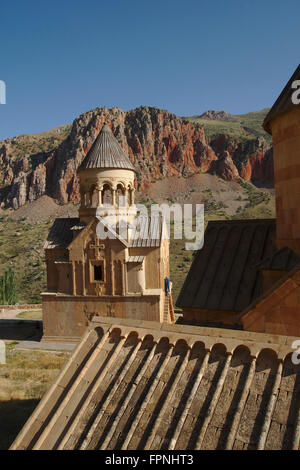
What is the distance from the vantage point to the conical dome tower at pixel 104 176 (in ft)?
47.2

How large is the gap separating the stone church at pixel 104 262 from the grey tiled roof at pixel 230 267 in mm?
7290

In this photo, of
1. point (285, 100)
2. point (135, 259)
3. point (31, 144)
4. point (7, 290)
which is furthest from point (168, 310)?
point (31, 144)

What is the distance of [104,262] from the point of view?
1378 centimetres

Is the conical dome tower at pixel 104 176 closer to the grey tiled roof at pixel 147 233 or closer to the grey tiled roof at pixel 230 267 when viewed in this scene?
the grey tiled roof at pixel 147 233

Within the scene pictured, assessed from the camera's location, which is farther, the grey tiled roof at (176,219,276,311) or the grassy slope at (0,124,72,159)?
the grassy slope at (0,124,72,159)

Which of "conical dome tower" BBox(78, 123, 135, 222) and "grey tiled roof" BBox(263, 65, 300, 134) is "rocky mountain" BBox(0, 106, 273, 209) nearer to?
"conical dome tower" BBox(78, 123, 135, 222)

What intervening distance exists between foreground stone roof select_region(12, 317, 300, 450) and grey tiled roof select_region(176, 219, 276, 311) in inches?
98.9

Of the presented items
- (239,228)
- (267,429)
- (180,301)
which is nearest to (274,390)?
(267,429)

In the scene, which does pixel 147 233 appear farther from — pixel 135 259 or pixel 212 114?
pixel 212 114

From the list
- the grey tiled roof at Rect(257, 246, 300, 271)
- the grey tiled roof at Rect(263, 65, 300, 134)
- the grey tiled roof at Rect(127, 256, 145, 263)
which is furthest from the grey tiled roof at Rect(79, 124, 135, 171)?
the grey tiled roof at Rect(257, 246, 300, 271)

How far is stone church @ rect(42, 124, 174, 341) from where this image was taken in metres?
13.7

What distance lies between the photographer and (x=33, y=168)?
6931cm

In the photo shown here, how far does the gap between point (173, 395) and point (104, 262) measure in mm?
11082

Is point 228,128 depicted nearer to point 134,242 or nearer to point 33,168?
point 33,168
